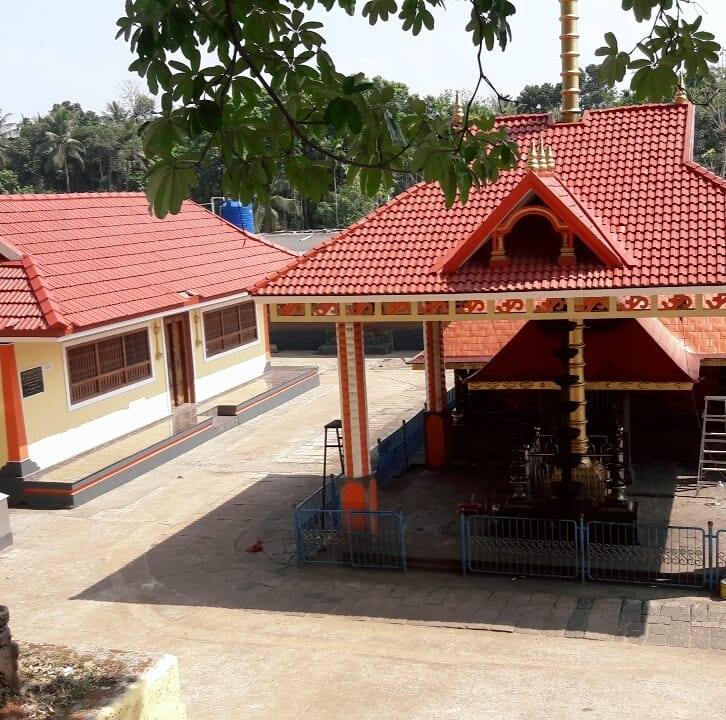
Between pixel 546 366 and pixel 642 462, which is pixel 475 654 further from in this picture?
pixel 642 462

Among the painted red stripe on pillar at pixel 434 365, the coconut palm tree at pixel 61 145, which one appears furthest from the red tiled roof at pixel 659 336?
the coconut palm tree at pixel 61 145

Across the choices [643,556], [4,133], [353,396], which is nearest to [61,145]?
[4,133]

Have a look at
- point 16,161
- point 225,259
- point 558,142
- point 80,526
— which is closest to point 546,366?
point 558,142

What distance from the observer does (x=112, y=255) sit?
69.7ft

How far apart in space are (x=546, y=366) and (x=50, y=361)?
29.3 ft

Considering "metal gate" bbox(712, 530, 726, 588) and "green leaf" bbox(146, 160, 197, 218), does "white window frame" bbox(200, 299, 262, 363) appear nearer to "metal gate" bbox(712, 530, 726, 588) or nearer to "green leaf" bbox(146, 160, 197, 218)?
"metal gate" bbox(712, 530, 726, 588)

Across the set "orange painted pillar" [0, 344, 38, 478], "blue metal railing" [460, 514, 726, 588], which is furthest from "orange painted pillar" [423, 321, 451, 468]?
"orange painted pillar" [0, 344, 38, 478]

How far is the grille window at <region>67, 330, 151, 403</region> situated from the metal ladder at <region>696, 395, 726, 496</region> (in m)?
10.9

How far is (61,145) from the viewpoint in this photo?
2913 inches

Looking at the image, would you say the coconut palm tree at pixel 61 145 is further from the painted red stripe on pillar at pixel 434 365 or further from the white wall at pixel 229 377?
the painted red stripe on pillar at pixel 434 365

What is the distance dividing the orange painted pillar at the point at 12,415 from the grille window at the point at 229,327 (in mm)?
6753

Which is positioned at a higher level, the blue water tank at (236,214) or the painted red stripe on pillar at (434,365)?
the blue water tank at (236,214)

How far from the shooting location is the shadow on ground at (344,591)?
36.9 ft

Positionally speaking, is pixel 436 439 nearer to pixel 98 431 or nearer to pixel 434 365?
pixel 434 365
